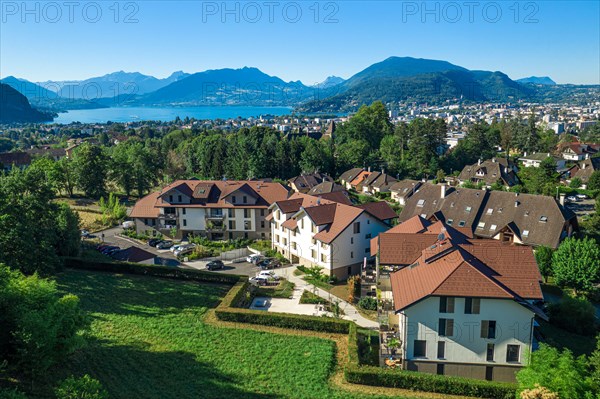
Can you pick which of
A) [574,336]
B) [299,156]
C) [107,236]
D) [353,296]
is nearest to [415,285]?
[353,296]

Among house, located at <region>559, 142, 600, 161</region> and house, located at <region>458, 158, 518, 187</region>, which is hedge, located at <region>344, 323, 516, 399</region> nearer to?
house, located at <region>458, 158, 518, 187</region>

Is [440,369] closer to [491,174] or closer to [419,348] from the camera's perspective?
[419,348]

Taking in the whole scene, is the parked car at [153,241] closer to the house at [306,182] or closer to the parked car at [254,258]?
the parked car at [254,258]

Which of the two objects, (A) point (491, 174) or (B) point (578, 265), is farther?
(A) point (491, 174)

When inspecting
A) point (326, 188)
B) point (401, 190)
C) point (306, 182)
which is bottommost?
point (401, 190)

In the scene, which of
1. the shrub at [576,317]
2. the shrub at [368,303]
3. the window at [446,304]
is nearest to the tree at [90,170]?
the shrub at [368,303]

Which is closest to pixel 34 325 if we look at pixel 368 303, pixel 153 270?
pixel 153 270

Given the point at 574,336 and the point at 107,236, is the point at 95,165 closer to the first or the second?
the point at 107,236
